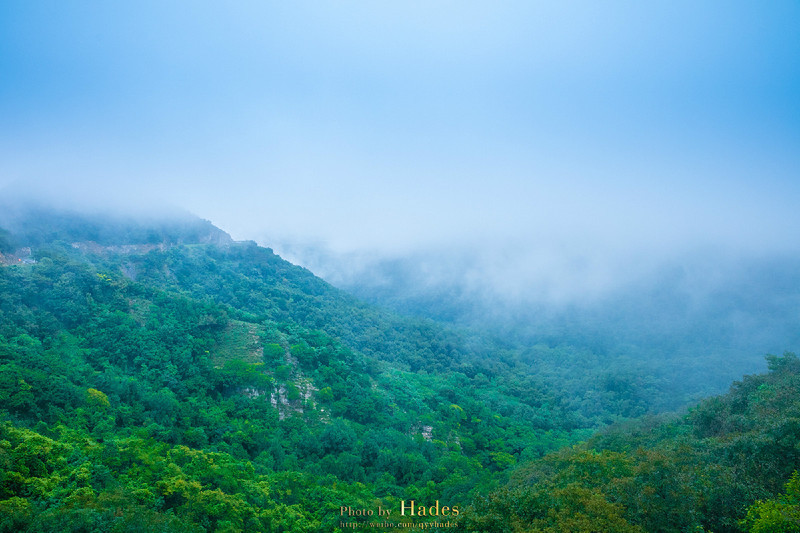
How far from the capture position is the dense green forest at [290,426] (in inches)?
661

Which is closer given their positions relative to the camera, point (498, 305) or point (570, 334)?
point (570, 334)

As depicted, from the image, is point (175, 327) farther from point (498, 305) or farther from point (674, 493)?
point (498, 305)

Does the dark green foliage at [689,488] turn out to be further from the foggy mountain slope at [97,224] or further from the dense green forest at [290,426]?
the foggy mountain slope at [97,224]

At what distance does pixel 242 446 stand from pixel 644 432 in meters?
30.9

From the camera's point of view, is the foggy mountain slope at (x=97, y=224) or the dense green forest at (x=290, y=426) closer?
the dense green forest at (x=290, y=426)

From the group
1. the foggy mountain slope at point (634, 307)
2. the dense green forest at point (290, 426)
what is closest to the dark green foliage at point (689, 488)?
the dense green forest at point (290, 426)

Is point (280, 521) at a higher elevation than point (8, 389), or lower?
lower

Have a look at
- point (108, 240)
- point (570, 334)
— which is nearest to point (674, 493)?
point (108, 240)

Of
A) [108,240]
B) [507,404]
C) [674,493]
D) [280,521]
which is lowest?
[280,521]

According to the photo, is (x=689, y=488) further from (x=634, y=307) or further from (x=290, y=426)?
(x=634, y=307)

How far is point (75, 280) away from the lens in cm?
3869

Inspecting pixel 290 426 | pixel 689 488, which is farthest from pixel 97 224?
pixel 689 488

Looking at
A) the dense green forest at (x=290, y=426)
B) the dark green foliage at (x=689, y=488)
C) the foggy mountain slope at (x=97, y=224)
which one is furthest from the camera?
the foggy mountain slope at (x=97, y=224)

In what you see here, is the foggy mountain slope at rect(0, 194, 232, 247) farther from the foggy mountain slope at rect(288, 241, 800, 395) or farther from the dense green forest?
the foggy mountain slope at rect(288, 241, 800, 395)
